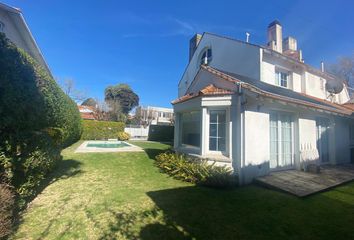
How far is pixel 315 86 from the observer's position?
67.7 feet

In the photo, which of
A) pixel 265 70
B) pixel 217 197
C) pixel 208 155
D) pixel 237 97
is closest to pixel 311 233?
pixel 217 197

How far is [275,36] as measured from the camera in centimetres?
2089

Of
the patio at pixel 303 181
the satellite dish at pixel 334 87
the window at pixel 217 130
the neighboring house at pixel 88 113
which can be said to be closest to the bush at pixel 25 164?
the window at pixel 217 130

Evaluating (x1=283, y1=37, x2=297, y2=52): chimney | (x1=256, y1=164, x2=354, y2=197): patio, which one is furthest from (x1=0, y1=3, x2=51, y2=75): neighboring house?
(x1=283, y1=37, x2=297, y2=52): chimney

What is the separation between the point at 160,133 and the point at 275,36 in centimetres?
2569

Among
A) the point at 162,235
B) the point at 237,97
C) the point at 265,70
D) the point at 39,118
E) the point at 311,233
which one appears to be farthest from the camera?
the point at 265,70

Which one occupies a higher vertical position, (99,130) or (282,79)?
(282,79)

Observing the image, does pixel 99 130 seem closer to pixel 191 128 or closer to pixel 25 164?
pixel 191 128

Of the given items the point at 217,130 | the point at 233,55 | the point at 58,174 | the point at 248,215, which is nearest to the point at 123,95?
the point at 233,55

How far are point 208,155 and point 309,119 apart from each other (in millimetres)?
8691

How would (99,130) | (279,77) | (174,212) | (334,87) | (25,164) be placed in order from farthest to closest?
(99,130) < (334,87) < (279,77) < (174,212) < (25,164)

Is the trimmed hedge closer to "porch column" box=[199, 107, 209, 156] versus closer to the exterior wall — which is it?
the exterior wall

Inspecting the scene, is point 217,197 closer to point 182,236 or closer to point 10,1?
point 182,236

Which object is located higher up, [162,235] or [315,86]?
[315,86]
